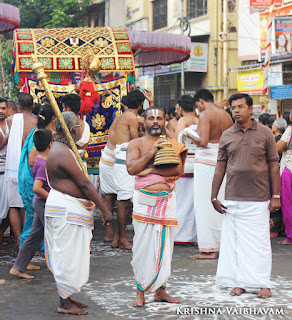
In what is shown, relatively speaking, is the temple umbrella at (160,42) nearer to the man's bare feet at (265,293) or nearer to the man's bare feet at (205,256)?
the man's bare feet at (205,256)

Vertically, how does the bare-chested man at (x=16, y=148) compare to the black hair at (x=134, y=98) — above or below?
below

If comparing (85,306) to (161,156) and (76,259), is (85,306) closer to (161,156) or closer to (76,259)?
(76,259)

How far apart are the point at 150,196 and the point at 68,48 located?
220 inches

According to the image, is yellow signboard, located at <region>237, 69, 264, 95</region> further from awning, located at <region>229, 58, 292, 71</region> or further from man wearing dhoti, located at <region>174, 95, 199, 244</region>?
man wearing dhoti, located at <region>174, 95, 199, 244</region>

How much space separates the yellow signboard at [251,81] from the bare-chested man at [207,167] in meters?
16.1

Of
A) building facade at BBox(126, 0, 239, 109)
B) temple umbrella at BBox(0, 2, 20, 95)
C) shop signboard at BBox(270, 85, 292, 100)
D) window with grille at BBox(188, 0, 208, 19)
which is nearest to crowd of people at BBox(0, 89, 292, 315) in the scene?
temple umbrella at BBox(0, 2, 20, 95)

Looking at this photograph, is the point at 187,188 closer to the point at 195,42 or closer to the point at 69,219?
the point at 69,219

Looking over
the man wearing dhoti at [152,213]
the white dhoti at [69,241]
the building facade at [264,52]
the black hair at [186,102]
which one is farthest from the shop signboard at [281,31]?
the white dhoti at [69,241]

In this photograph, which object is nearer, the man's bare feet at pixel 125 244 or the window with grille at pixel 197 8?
the man's bare feet at pixel 125 244

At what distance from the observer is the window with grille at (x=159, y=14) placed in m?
30.7

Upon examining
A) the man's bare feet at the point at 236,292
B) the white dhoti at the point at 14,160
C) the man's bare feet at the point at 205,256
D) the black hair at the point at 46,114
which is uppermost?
the black hair at the point at 46,114

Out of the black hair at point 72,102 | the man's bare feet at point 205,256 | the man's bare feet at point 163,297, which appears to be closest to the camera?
the man's bare feet at point 163,297

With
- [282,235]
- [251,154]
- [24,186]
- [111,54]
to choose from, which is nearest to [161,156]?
[251,154]

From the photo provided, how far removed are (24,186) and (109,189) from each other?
182 centimetres
